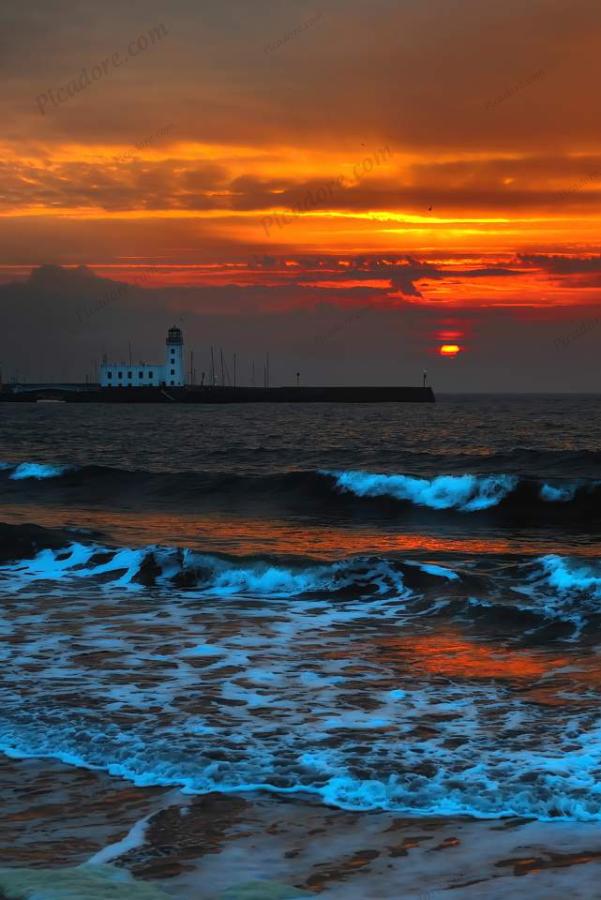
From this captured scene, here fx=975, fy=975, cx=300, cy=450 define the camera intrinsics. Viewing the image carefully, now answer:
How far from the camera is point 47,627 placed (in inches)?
502

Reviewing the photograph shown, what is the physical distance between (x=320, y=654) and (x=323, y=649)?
0.28m

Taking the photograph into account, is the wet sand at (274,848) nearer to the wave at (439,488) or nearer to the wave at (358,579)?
the wave at (358,579)

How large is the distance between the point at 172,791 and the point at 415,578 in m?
9.44

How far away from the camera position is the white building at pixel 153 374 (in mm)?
162875

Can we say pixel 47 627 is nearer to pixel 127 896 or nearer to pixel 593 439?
pixel 127 896

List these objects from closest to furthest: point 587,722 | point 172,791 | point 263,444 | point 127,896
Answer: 1. point 127,896
2. point 172,791
3. point 587,722
4. point 263,444

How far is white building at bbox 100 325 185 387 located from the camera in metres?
163

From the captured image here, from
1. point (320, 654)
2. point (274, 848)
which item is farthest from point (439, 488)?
point (274, 848)

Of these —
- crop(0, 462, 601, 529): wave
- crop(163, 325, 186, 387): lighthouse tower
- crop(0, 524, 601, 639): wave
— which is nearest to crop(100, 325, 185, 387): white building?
crop(163, 325, 186, 387): lighthouse tower

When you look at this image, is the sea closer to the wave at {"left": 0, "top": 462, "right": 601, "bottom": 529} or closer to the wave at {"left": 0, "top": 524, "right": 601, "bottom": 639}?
the wave at {"left": 0, "top": 524, "right": 601, "bottom": 639}

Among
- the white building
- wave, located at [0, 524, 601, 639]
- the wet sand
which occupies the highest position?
the white building

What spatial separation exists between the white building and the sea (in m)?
135

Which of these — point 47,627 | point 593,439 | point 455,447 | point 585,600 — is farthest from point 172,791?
point 593,439

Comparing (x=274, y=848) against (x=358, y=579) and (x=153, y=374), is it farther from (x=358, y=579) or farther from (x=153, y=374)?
(x=153, y=374)
